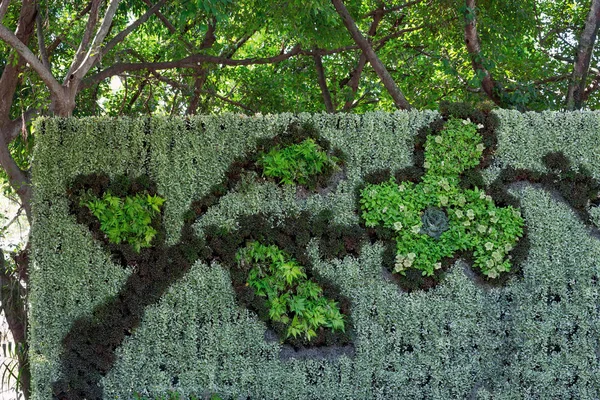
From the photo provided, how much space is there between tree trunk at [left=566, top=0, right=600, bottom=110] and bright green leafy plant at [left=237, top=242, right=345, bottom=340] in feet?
17.1

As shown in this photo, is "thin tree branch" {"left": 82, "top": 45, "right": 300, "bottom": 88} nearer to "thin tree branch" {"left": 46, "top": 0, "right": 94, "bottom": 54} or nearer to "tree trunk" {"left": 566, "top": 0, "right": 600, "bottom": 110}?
"thin tree branch" {"left": 46, "top": 0, "right": 94, "bottom": 54}

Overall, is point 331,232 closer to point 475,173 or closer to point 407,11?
point 475,173

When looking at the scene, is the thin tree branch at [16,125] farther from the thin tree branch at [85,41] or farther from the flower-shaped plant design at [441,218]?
the flower-shaped plant design at [441,218]

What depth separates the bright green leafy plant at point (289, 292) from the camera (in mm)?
6809

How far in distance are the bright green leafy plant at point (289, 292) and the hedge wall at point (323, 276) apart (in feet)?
0.60

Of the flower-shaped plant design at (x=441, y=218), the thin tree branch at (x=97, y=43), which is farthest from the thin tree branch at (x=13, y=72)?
the flower-shaped plant design at (x=441, y=218)

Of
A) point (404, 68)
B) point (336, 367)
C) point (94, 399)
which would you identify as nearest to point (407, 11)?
point (404, 68)

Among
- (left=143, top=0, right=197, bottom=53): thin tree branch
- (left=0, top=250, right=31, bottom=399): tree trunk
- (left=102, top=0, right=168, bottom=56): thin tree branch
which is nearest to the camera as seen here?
(left=0, top=250, right=31, bottom=399): tree trunk

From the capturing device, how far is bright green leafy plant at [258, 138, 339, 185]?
22.6ft

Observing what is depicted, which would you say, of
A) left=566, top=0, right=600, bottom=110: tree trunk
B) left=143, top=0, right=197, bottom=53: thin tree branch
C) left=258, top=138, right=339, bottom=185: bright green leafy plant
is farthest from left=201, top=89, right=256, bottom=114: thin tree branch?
left=566, top=0, right=600, bottom=110: tree trunk

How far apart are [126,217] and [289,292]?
5.37ft

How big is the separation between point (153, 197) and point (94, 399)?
1.92m

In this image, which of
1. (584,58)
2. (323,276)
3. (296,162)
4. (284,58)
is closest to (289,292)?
(323,276)

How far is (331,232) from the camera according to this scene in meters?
6.90
